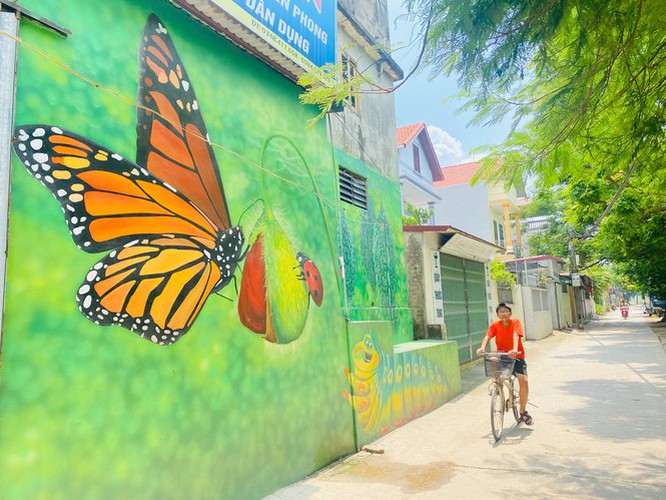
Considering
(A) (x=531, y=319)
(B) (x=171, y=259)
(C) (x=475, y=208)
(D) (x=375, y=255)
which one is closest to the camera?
(B) (x=171, y=259)

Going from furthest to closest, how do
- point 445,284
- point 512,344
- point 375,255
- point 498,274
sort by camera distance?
1. point 498,274
2. point 445,284
3. point 375,255
4. point 512,344

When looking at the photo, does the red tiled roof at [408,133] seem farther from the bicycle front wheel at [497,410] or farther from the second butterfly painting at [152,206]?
the second butterfly painting at [152,206]

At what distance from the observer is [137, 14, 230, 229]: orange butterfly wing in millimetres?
3395

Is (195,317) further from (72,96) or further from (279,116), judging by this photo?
(279,116)

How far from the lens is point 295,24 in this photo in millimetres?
4781

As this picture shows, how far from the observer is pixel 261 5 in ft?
14.0

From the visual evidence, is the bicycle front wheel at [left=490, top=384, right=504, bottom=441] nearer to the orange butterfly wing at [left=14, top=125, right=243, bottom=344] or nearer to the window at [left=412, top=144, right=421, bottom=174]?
the orange butterfly wing at [left=14, top=125, right=243, bottom=344]

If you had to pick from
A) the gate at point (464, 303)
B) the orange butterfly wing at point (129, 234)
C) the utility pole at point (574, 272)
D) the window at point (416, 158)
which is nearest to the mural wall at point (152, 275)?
the orange butterfly wing at point (129, 234)

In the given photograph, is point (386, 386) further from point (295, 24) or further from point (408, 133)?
point (408, 133)

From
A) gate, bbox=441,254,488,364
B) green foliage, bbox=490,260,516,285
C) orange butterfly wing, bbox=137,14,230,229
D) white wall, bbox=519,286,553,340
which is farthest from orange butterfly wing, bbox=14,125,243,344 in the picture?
white wall, bbox=519,286,553,340

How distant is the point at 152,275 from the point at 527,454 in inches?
169

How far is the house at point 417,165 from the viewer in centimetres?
1827

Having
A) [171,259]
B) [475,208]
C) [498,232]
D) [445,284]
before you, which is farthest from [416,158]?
[171,259]

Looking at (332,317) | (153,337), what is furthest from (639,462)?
(153,337)
